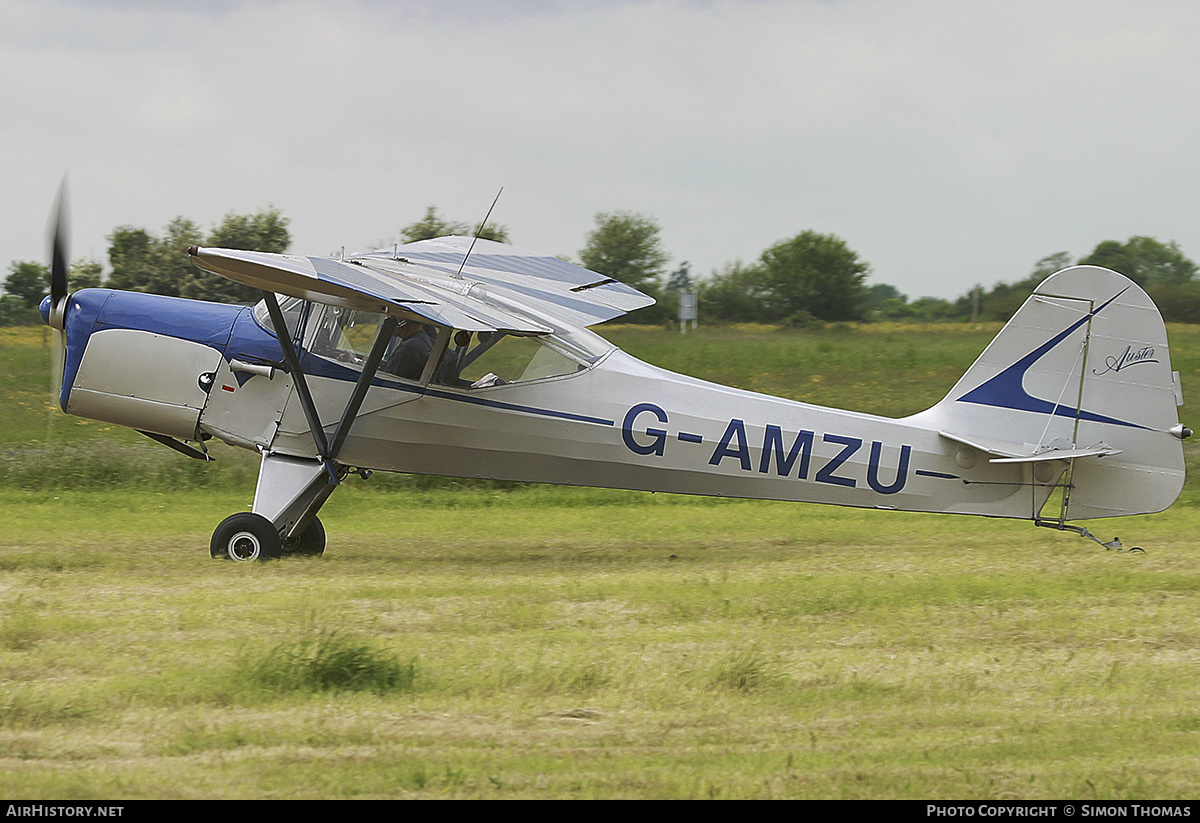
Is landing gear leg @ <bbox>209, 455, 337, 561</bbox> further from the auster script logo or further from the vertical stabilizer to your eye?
the auster script logo

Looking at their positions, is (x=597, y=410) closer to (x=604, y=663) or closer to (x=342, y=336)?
(x=342, y=336)

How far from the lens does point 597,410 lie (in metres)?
9.15

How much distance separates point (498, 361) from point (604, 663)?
4.00 m

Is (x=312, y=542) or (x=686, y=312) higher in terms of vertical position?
(x=686, y=312)

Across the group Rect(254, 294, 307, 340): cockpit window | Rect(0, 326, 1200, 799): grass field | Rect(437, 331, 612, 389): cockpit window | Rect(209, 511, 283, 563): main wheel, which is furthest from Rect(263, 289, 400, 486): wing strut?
Rect(0, 326, 1200, 799): grass field

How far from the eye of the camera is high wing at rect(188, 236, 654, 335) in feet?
25.3

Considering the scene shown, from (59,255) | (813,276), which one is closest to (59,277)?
(59,255)

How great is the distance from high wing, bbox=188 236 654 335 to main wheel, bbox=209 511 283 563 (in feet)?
5.96

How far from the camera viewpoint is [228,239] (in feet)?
95.8

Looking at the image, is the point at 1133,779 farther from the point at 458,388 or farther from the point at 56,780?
the point at 458,388

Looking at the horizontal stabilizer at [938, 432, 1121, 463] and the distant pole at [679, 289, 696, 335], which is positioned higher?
the distant pole at [679, 289, 696, 335]

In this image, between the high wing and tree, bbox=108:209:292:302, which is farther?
tree, bbox=108:209:292:302
